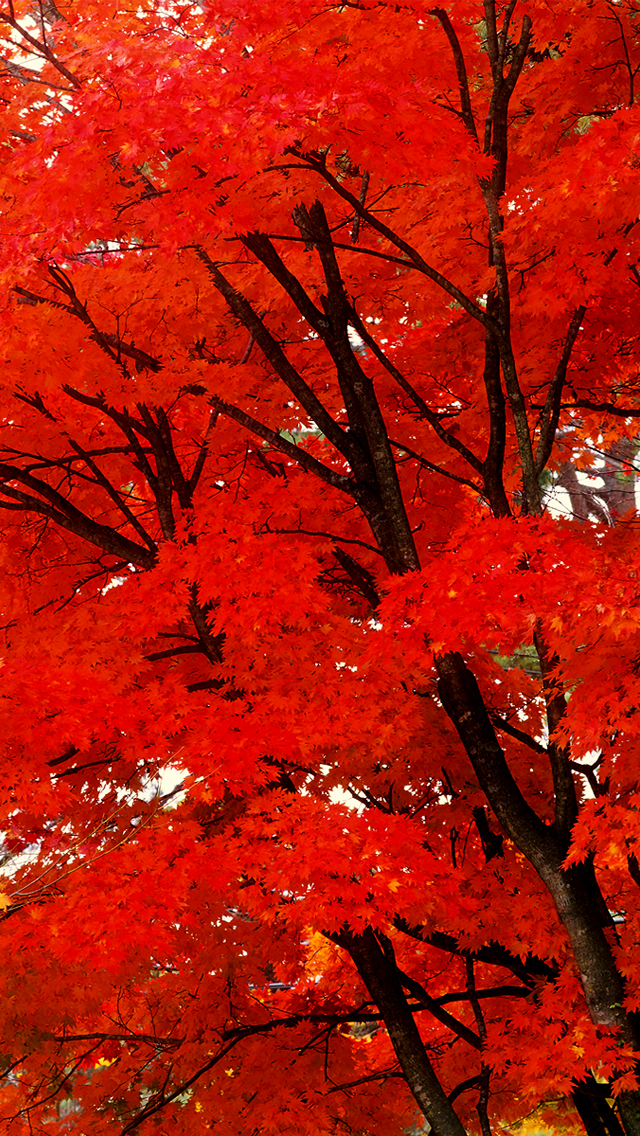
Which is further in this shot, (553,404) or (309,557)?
(553,404)

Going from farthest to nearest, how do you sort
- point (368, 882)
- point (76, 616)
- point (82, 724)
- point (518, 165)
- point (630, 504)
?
1. point (630, 504)
2. point (518, 165)
3. point (76, 616)
4. point (82, 724)
5. point (368, 882)

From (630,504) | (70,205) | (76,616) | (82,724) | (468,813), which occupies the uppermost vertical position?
(630,504)

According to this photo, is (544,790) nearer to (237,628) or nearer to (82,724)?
(237,628)

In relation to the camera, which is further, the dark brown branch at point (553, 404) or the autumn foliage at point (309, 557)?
the dark brown branch at point (553, 404)

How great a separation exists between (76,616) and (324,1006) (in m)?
4.22

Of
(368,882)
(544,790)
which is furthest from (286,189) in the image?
(544,790)

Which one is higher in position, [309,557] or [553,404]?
[553,404]

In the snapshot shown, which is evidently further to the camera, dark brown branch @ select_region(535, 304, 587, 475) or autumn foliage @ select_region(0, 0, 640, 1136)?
dark brown branch @ select_region(535, 304, 587, 475)

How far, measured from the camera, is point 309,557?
229 inches

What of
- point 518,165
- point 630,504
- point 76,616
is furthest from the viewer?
point 630,504

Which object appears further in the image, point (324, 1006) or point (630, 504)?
point (630, 504)

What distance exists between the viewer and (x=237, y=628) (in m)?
5.75

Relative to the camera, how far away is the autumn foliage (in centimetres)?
492

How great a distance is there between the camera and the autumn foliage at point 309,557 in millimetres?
4918
